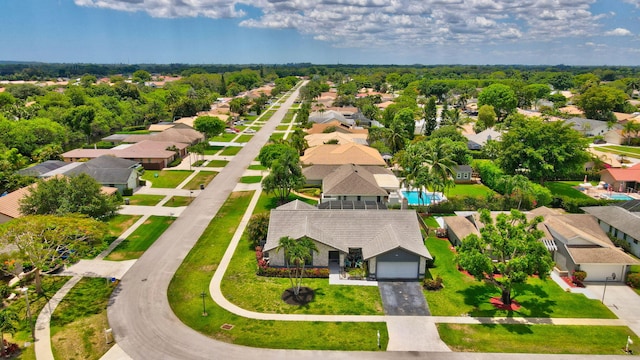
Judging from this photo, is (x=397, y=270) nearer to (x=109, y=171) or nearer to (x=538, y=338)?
(x=538, y=338)

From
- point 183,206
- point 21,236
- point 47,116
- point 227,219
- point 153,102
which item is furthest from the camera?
point 153,102

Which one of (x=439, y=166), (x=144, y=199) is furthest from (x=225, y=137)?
(x=439, y=166)

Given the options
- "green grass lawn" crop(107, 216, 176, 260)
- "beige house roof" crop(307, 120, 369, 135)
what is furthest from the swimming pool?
"green grass lawn" crop(107, 216, 176, 260)

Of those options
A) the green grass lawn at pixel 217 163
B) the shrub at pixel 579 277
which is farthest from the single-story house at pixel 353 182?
the shrub at pixel 579 277

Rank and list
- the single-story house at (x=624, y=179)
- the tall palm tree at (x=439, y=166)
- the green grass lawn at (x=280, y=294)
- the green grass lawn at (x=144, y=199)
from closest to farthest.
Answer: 1. the green grass lawn at (x=280, y=294)
2. the tall palm tree at (x=439, y=166)
3. the green grass lawn at (x=144, y=199)
4. the single-story house at (x=624, y=179)

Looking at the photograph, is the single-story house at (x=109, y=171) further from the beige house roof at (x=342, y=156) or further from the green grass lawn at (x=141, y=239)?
the beige house roof at (x=342, y=156)

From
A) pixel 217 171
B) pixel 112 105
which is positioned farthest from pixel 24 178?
pixel 112 105

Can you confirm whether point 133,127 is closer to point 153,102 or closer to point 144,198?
point 153,102
